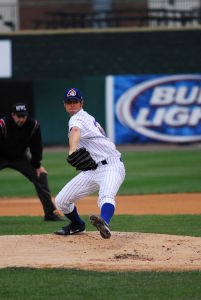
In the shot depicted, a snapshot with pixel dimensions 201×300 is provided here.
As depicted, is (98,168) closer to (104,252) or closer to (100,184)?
(100,184)

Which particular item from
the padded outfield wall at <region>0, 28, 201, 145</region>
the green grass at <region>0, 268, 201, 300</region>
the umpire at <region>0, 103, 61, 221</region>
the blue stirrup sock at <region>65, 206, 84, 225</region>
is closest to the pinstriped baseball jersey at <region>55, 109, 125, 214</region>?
the blue stirrup sock at <region>65, 206, 84, 225</region>

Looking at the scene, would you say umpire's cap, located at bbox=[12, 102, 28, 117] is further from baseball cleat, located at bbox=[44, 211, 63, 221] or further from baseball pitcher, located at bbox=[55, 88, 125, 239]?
baseball pitcher, located at bbox=[55, 88, 125, 239]

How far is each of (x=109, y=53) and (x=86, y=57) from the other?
0.88 m

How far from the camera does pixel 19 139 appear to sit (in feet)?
37.1

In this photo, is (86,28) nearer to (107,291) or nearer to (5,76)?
(5,76)

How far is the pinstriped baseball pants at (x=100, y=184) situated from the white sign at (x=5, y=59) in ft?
65.3

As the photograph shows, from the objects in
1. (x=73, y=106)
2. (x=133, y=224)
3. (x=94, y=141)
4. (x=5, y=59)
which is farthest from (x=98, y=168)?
(x=5, y=59)

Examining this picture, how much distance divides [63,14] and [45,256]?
21.2 meters

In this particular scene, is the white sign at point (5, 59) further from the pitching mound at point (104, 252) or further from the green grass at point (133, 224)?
the pitching mound at point (104, 252)

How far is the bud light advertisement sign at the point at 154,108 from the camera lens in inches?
1081

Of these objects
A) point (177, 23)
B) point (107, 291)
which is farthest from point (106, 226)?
point (177, 23)

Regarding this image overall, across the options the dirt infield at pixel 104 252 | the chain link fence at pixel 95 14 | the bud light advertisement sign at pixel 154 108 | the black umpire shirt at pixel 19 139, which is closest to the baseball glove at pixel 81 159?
the dirt infield at pixel 104 252

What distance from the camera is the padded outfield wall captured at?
92.4 feet

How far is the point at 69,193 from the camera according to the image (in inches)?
355
